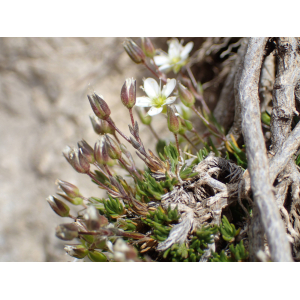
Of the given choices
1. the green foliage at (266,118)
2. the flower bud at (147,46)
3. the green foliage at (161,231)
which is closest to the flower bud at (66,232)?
the green foliage at (161,231)

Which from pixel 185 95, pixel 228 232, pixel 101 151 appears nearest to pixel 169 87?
pixel 185 95

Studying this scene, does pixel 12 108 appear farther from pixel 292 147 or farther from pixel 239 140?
pixel 292 147

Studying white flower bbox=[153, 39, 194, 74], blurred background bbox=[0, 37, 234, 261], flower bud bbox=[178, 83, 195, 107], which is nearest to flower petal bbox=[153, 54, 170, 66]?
white flower bbox=[153, 39, 194, 74]

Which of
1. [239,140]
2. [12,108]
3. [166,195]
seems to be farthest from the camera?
[12,108]

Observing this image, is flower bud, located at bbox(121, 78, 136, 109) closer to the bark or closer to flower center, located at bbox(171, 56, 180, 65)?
the bark

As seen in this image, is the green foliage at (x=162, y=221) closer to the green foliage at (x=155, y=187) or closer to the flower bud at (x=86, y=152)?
the green foliage at (x=155, y=187)
